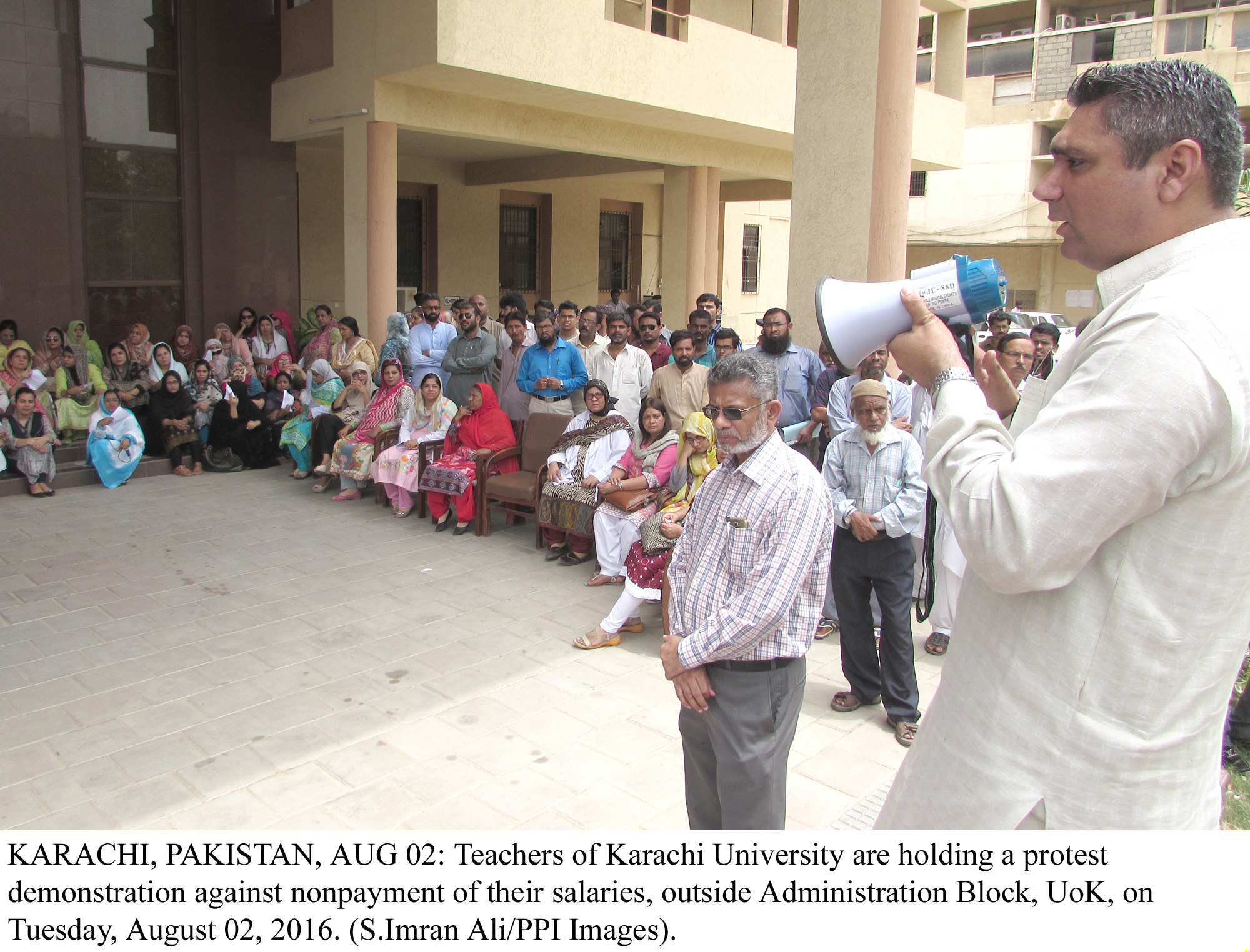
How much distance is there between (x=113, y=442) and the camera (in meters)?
9.13

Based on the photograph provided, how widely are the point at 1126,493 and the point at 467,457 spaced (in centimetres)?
692

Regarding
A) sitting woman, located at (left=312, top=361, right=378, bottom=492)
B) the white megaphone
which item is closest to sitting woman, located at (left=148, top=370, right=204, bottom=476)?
sitting woman, located at (left=312, top=361, right=378, bottom=492)

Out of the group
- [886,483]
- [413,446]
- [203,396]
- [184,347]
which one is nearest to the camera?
[886,483]

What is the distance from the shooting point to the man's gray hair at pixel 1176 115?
1.18m

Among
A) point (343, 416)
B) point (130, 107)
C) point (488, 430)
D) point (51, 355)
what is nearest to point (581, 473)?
point (488, 430)

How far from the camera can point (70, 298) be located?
1110 cm

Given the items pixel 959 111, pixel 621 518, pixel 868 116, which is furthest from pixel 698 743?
pixel 959 111

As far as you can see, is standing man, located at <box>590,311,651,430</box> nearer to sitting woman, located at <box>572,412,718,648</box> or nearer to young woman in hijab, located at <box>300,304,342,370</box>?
sitting woman, located at <box>572,412,718,648</box>

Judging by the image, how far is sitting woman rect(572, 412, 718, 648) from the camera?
527 centimetres

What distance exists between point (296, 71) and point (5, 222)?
3.69m

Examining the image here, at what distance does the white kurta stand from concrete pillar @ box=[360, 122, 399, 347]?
10.0m

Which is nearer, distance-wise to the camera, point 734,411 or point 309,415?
point 734,411

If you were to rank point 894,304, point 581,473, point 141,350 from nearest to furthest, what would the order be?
point 894,304, point 581,473, point 141,350

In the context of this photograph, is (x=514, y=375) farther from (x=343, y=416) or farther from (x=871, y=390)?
(x=871, y=390)
